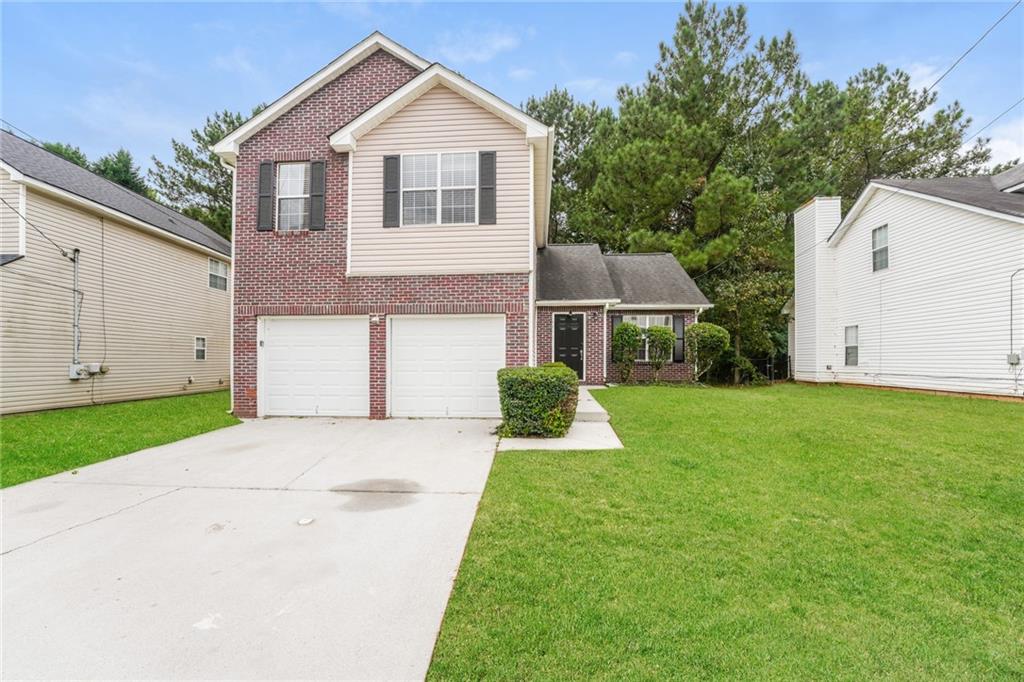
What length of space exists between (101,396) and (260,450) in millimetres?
8570

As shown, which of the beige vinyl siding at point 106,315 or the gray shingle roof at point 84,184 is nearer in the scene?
the beige vinyl siding at point 106,315

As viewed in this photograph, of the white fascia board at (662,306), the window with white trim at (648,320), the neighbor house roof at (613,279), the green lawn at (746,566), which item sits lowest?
the green lawn at (746,566)

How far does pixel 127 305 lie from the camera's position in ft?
40.8

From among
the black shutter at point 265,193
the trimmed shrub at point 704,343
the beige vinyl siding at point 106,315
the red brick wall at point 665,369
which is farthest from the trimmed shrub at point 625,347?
the beige vinyl siding at point 106,315

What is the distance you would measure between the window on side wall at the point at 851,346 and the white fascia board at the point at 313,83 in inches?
617

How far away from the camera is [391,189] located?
9.05m

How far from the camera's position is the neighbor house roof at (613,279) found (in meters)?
14.8

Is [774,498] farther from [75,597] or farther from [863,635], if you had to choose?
[75,597]

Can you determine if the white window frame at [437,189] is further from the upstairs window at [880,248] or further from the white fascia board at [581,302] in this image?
the upstairs window at [880,248]

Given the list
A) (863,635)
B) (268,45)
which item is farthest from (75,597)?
(268,45)

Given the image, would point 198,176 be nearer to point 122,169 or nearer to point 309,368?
point 122,169

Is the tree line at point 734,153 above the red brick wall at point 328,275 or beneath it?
above

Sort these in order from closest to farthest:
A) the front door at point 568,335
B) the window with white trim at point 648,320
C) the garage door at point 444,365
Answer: the garage door at point 444,365 < the front door at point 568,335 < the window with white trim at point 648,320

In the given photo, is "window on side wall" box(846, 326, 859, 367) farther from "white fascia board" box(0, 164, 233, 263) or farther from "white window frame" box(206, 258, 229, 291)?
"white window frame" box(206, 258, 229, 291)
